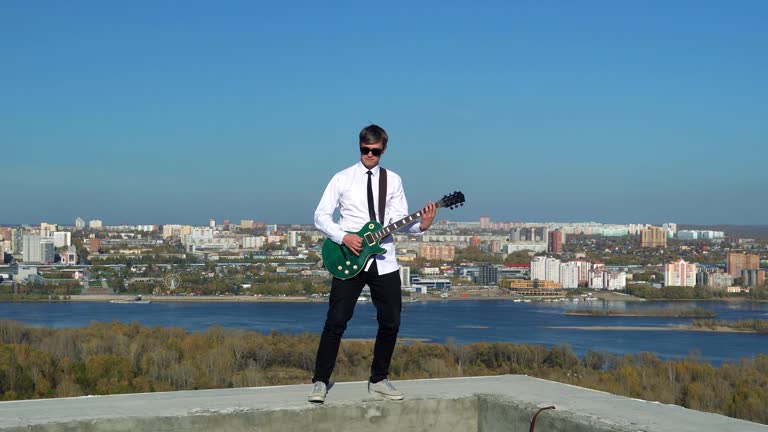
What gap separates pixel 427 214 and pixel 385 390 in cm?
47

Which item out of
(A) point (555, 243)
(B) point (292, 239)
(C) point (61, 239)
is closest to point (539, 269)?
(A) point (555, 243)

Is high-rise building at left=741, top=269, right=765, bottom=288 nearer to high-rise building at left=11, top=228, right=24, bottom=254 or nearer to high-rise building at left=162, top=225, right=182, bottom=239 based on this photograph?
high-rise building at left=11, top=228, right=24, bottom=254

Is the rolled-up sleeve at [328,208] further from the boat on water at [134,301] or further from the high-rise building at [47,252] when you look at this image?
the high-rise building at [47,252]

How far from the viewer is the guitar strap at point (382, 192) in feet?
8.88

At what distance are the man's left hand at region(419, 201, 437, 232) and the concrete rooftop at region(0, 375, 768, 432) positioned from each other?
0.45 m

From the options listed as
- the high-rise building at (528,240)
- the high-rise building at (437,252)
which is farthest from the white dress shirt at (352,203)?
the high-rise building at (528,240)

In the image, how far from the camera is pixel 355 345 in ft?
50.7

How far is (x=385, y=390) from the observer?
2729 mm

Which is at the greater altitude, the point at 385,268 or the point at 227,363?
the point at 385,268

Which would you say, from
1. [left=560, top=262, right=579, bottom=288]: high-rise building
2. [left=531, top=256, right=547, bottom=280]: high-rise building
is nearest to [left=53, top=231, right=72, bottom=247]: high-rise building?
[left=531, top=256, right=547, bottom=280]: high-rise building

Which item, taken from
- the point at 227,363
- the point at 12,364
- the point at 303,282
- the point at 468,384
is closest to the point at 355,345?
the point at 227,363

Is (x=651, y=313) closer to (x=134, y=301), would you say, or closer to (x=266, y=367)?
(x=134, y=301)

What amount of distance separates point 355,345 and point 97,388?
7083 millimetres

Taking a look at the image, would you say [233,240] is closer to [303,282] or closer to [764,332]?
[303,282]
